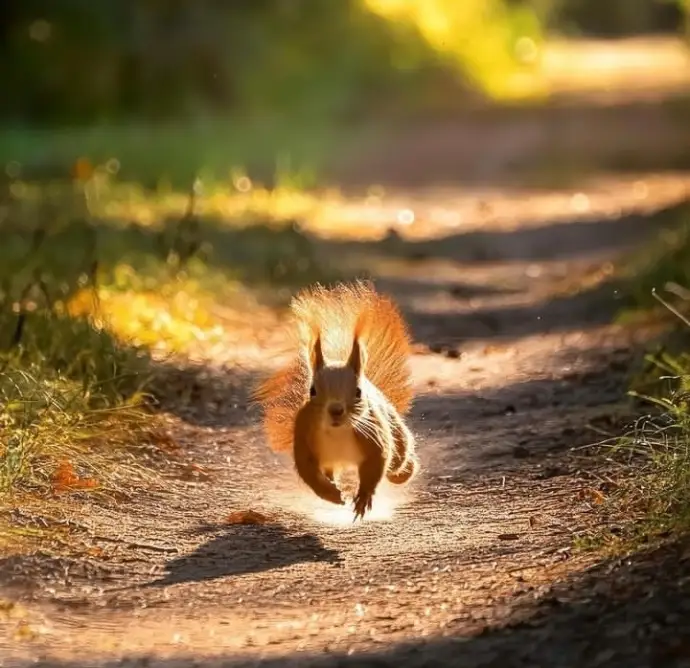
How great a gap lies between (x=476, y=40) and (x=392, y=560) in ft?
68.8

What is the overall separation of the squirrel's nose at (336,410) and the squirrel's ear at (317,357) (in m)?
0.19

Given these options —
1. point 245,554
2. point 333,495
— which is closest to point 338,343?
point 333,495

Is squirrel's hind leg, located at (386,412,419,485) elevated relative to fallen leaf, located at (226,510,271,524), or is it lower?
elevated

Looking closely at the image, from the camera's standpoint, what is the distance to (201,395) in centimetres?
745

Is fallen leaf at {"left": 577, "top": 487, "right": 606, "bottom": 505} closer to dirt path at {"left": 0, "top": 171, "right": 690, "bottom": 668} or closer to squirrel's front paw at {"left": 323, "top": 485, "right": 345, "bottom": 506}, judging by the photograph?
dirt path at {"left": 0, "top": 171, "right": 690, "bottom": 668}

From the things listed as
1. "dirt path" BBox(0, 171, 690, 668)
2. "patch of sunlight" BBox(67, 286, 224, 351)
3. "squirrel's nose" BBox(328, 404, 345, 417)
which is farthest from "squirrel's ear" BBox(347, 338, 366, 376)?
"patch of sunlight" BBox(67, 286, 224, 351)

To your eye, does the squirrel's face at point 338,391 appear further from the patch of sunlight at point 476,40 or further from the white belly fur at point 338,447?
the patch of sunlight at point 476,40

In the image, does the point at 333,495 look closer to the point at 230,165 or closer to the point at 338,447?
the point at 338,447

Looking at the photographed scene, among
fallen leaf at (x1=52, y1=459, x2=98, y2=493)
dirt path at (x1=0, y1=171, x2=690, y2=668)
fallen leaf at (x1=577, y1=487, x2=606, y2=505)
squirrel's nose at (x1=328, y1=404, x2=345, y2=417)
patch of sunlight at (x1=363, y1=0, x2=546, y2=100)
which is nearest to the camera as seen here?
dirt path at (x1=0, y1=171, x2=690, y2=668)

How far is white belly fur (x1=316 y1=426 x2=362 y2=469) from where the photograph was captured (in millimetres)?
5094

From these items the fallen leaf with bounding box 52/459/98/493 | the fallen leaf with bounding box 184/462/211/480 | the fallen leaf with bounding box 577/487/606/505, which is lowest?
the fallen leaf with bounding box 52/459/98/493

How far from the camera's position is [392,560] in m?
4.96

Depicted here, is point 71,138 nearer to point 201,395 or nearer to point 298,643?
point 201,395

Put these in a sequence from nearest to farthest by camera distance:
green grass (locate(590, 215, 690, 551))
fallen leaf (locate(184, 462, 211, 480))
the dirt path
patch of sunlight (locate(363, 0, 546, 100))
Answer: the dirt path < green grass (locate(590, 215, 690, 551)) < fallen leaf (locate(184, 462, 211, 480)) < patch of sunlight (locate(363, 0, 546, 100))
